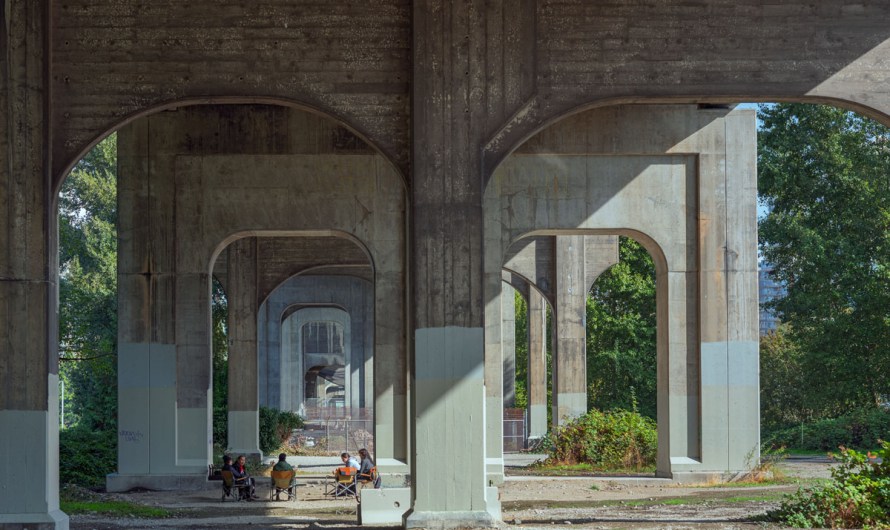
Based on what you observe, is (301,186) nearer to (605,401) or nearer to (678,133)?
(678,133)

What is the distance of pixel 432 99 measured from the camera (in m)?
16.6

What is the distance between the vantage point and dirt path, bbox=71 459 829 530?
63.5 ft

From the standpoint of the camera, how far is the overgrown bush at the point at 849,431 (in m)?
40.3

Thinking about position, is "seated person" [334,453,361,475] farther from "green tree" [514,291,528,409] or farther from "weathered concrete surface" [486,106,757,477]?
"green tree" [514,291,528,409]

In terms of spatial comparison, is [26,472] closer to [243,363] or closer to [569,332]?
[243,363]

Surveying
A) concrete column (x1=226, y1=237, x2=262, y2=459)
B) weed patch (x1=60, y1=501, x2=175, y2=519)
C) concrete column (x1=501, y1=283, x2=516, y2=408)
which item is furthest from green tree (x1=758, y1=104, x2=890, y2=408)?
weed patch (x1=60, y1=501, x2=175, y2=519)

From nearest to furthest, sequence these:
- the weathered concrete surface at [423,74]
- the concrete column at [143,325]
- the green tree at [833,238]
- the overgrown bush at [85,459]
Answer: the weathered concrete surface at [423,74] → the concrete column at [143,325] → the overgrown bush at [85,459] → the green tree at [833,238]

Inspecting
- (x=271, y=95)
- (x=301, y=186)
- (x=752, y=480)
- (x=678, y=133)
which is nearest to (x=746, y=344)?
(x=752, y=480)

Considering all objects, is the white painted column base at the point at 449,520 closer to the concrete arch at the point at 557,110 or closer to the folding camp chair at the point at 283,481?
the concrete arch at the point at 557,110

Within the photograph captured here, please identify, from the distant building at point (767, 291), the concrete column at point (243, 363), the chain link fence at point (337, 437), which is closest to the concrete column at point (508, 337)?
the chain link fence at point (337, 437)

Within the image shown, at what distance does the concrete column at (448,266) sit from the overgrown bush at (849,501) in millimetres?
4481

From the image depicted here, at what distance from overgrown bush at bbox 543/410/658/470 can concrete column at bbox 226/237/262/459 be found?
852 cm

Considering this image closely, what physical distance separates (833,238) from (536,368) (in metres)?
11.4

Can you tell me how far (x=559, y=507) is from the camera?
74.0ft
